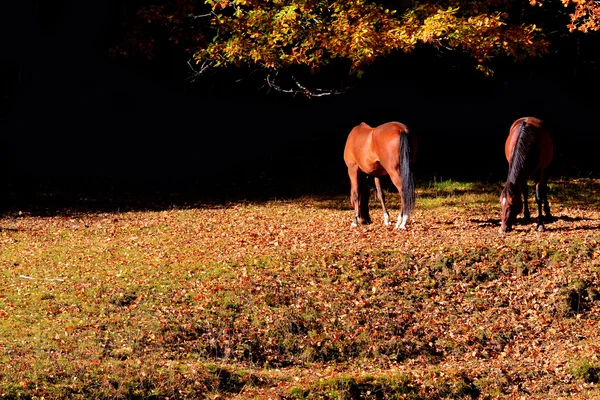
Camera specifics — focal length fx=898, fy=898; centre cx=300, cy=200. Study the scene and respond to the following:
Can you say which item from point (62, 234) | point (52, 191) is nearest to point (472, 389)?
point (62, 234)

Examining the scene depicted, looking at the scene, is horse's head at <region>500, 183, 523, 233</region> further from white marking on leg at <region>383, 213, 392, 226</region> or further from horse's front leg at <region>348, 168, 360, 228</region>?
horse's front leg at <region>348, 168, 360, 228</region>

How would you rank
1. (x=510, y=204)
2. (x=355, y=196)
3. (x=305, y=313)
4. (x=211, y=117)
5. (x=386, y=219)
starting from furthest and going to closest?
1. (x=211, y=117)
2. (x=355, y=196)
3. (x=386, y=219)
4. (x=510, y=204)
5. (x=305, y=313)

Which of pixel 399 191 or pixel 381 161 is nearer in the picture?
pixel 399 191

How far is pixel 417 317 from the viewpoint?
923cm

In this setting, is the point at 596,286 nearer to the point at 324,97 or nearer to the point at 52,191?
the point at 52,191

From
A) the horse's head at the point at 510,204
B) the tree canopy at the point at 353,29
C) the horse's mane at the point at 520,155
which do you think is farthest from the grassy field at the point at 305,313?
the tree canopy at the point at 353,29

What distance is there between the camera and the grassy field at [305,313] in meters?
7.63

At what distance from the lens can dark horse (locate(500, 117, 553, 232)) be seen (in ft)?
38.4

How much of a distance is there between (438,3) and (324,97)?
238 inches

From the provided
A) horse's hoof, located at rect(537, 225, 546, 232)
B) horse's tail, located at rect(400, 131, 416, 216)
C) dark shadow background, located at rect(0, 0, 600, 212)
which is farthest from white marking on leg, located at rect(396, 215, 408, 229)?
dark shadow background, located at rect(0, 0, 600, 212)

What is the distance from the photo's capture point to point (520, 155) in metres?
11.8

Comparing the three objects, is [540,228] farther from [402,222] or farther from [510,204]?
[402,222]

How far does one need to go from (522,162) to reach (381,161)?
1882mm

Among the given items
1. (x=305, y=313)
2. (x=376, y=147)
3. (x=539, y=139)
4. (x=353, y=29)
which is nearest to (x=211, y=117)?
(x=353, y=29)
